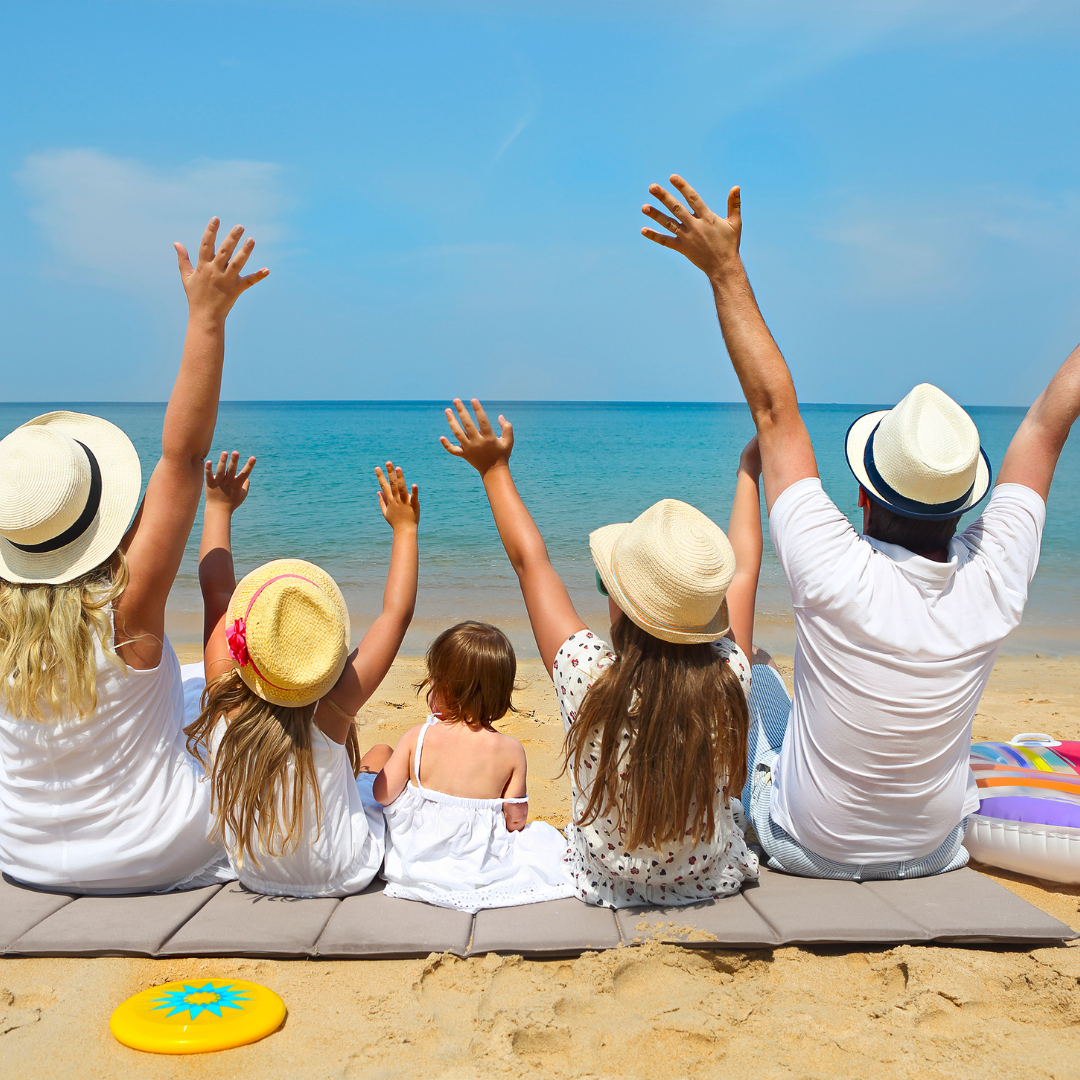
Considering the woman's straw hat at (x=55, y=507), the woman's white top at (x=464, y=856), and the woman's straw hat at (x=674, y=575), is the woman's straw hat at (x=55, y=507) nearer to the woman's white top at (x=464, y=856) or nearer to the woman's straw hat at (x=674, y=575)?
the woman's white top at (x=464, y=856)

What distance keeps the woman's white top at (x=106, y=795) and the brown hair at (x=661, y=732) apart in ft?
4.07

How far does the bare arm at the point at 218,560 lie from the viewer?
8.74 feet

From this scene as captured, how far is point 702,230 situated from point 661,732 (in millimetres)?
1460

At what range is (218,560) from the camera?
3.04 metres

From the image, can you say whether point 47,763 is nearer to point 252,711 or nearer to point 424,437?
point 252,711

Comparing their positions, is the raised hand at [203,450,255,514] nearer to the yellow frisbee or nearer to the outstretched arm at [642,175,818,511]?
the yellow frisbee

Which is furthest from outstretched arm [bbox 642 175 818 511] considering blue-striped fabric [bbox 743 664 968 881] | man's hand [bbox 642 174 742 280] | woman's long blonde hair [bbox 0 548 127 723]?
woman's long blonde hair [bbox 0 548 127 723]

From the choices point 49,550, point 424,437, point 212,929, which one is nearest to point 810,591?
point 212,929

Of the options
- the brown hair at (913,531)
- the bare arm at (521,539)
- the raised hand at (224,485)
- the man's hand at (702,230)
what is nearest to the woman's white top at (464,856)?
the bare arm at (521,539)

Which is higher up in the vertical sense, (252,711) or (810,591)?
(810,591)

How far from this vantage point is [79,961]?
8.00 feet

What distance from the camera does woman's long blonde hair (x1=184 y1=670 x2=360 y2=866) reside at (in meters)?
2.52

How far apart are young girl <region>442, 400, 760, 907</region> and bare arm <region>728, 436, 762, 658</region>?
0.29m

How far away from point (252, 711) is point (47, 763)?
2.16 ft
